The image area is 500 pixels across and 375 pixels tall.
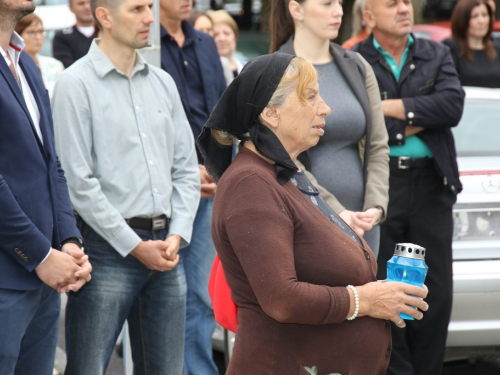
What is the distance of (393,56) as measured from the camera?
4758 millimetres

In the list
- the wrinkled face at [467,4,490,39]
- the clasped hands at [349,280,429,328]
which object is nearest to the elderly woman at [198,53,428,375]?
the clasped hands at [349,280,429,328]

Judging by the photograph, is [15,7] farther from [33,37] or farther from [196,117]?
[33,37]

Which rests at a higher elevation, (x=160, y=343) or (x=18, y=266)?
(x=18, y=266)

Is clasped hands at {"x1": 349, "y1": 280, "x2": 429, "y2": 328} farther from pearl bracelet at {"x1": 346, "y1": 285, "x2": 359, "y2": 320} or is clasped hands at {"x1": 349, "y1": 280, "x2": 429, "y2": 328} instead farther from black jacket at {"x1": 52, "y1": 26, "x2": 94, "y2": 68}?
black jacket at {"x1": 52, "y1": 26, "x2": 94, "y2": 68}

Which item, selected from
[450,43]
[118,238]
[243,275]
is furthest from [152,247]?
[450,43]

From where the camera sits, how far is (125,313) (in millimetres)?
3844

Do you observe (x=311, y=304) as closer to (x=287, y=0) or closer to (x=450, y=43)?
(x=287, y=0)

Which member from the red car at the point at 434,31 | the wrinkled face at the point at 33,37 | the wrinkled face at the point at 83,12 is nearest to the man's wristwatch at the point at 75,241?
the wrinkled face at the point at 33,37

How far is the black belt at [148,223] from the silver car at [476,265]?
1.80 metres

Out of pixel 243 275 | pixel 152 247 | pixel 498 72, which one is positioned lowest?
pixel 498 72

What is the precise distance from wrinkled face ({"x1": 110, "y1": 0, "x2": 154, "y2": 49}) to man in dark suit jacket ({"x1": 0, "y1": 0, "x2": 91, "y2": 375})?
66 cm

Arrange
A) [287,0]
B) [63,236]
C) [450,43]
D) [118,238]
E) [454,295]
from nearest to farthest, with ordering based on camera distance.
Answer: [63,236]
[118,238]
[287,0]
[454,295]
[450,43]

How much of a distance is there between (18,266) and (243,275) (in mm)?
892

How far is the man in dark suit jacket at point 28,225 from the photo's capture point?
3.04 m
